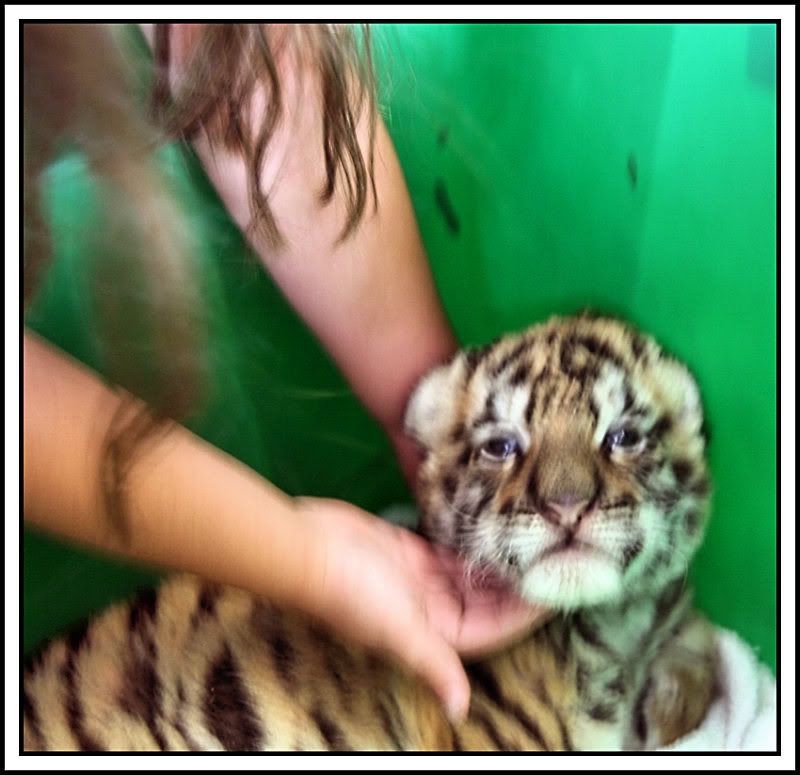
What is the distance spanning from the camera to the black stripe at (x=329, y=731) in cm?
50

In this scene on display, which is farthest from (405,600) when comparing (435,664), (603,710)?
(603,710)

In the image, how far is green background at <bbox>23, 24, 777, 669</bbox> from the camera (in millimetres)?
464

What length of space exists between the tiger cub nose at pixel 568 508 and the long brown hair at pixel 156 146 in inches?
8.3

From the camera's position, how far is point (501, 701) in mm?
494

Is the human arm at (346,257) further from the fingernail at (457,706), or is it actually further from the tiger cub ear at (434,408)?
the fingernail at (457,706)

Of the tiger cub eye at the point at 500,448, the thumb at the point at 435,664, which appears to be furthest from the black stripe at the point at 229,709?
the tiger cub eye at the point at 500,448

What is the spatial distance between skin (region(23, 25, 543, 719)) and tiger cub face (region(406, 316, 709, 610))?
2 cm

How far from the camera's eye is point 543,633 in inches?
19.5

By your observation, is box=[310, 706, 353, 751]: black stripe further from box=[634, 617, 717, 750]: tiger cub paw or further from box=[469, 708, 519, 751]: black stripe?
box=[634, 617, 717, 750]: tiger cub paw

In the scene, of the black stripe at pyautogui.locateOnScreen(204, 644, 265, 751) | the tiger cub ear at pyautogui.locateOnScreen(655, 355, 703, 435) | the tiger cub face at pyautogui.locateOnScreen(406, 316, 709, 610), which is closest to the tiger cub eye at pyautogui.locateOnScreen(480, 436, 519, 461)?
the tiger cub face at pyautogui.locateOnScreen(406, 316, 709, 610)

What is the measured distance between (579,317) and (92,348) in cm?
30
